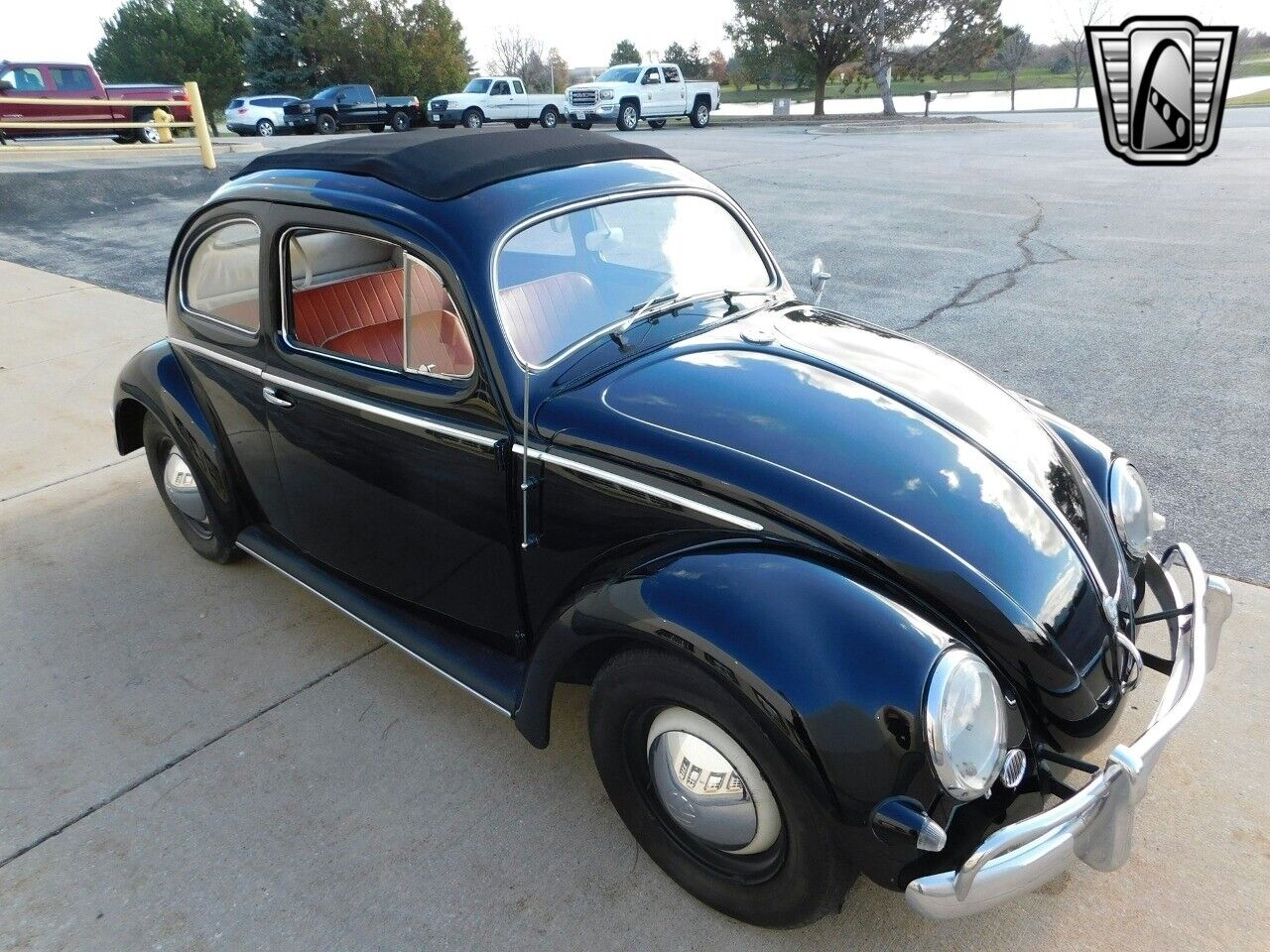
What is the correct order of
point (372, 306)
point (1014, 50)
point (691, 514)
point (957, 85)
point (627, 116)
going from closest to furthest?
point (691, 514) → point (372, 306) → point (627, 116) → point (1014, 50) → point (957, 85)

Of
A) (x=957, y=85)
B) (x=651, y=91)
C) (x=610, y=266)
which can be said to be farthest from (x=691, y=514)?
(x=957, y=85)

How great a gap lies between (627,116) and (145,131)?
12598mm

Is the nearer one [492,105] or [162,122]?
[162,122]

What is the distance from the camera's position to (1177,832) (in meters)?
2.34

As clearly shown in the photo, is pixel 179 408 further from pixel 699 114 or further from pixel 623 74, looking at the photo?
pixel 699 114

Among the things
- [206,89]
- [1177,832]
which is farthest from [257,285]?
[206,89]

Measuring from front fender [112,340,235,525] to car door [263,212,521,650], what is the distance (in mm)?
438

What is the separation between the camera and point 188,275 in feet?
11.7

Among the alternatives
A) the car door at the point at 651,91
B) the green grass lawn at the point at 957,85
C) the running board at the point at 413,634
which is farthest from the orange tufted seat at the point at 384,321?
the green grass lawn at the point at 957,85

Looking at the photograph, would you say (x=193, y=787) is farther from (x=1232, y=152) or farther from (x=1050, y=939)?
(x=1232, y=152)

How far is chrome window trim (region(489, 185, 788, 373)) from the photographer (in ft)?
7.98

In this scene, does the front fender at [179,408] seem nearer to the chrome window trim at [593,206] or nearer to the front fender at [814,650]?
the chrome window trim at [593,206]

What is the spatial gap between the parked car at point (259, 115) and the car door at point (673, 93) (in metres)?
11.1

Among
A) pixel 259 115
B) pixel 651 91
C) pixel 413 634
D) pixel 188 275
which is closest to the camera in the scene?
pixel 413 634
